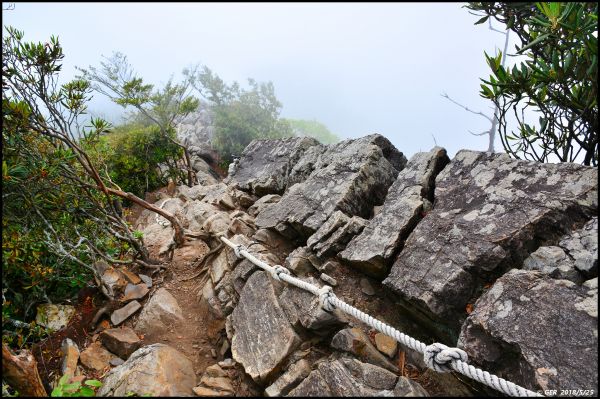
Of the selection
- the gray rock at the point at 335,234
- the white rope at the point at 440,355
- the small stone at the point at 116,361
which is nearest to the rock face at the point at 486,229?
the white rope at the point at 440,355

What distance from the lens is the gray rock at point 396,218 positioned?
494 centimetres

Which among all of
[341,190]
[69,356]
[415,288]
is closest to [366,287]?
[415,288]

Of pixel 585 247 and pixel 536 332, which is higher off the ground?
pixel 585 247

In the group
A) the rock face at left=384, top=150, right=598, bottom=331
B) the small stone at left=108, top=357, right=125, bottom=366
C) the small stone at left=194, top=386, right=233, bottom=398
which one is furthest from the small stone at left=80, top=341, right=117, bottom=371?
the rock face at left=384, top=150, right=598, bottom=331

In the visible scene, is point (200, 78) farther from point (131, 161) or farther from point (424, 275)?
point (424, 275)

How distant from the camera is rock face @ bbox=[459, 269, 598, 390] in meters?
2.81

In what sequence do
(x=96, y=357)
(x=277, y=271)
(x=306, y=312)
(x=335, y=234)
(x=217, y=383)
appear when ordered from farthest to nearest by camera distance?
(x=335, y=234), (x=277, y=271), (x=96, y=357), (x=306, y=312), (x=217, y=383)

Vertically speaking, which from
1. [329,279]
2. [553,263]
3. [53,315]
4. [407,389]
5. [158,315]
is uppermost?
[553,263]

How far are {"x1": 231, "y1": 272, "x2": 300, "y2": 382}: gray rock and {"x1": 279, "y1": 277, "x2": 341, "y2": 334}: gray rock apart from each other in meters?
0.11

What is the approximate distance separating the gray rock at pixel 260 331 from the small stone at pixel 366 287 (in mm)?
1330

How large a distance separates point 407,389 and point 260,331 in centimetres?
206

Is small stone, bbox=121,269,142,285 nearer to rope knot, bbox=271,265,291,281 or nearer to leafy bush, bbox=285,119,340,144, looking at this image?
rope knot, bbox=271,265,291,281

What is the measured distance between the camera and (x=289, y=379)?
381cm

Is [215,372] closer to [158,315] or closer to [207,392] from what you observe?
[207,392]
